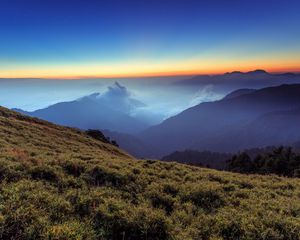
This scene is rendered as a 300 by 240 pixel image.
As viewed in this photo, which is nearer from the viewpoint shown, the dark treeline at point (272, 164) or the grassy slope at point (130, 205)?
the grassy slope at point (130, 205)

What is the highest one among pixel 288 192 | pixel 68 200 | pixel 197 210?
pixel 68 200

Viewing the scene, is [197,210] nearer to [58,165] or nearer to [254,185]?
[254,185]

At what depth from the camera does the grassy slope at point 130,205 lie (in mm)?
7551

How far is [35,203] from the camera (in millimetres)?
8477

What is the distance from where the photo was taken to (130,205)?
9.65 meters

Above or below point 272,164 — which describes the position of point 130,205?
above

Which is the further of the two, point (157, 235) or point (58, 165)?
point (58, 165)

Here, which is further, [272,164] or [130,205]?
[272,164]

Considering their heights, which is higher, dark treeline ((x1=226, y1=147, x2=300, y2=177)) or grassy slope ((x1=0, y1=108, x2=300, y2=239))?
grassy slope ((x1=0, y1=108, x2=300, y2=239))

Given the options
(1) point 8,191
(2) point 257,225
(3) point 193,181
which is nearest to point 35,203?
(1) point 8,191

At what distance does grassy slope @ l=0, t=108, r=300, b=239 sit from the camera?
7551mm

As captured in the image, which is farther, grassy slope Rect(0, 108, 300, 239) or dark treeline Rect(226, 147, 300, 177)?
dark treeline Rect(226, 147, 300, 177)

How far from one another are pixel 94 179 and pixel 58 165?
2.46 meters

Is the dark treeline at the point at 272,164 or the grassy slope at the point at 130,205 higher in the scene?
the grassy slope at the point at 130,205
